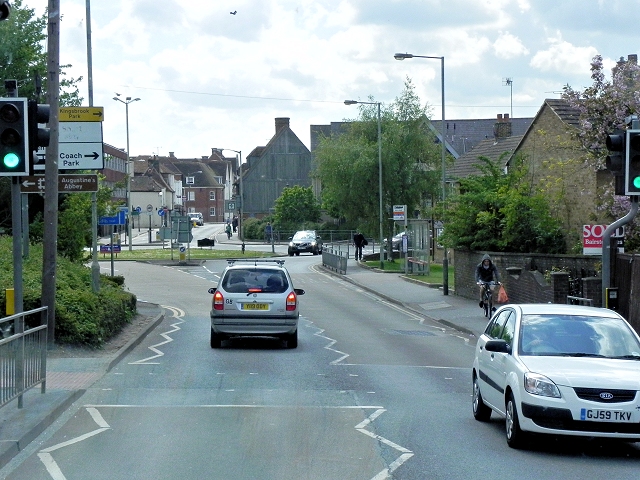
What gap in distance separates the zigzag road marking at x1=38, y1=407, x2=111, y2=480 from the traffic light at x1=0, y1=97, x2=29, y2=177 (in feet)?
9.77

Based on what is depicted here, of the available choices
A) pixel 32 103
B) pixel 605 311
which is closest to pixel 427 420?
pixel 605 311

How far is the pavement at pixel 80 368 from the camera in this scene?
969 centimetres

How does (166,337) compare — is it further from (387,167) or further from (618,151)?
(387,167)

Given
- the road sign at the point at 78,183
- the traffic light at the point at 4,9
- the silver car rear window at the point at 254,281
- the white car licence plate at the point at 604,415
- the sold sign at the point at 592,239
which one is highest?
the traffic light at the point at 4,9

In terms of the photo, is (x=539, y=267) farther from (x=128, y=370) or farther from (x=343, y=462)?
(x=343, y=462)

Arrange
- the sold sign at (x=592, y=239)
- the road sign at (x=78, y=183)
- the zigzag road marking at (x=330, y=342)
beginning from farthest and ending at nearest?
the road sign at (x=78, y=183), the zigzag road marking at (x=330, y=342), the sold sign at (x=592, y=239)

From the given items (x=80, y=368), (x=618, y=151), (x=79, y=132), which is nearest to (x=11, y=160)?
(x=80, y=368)

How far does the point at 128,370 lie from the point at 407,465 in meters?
7.78

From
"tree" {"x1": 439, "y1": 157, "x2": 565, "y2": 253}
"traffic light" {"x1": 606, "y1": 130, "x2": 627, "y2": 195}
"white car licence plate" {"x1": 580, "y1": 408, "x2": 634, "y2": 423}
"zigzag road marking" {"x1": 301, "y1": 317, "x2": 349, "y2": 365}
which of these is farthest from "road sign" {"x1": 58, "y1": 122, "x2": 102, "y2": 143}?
"white car licence plate" {"x1": 580, "y1": 408, "x2": 634, "y2": 423}

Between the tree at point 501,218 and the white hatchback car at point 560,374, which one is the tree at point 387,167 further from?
the white hatchback car at point 560,374

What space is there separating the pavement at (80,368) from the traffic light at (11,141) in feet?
8.98

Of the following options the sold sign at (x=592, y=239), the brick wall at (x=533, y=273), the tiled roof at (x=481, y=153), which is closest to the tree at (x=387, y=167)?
the tiled roof at (x=481, y=153)

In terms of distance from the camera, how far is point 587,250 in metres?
16.7

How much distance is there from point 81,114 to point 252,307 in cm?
560
